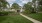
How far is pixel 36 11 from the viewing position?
6.62 feet

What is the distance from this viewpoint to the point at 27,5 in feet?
6.93

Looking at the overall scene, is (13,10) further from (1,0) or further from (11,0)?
(1,0)

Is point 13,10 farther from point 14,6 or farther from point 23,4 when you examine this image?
point 23,4

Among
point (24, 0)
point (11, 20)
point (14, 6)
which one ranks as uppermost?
point (24, 0)

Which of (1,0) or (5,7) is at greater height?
(1,0)

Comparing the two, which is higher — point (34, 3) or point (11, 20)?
point (34, 3)

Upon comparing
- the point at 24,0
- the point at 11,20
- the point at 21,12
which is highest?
the point at 24,0

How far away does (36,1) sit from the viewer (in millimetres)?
2094

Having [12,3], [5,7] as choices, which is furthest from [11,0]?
[5,7]

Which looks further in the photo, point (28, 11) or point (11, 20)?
point (28, 11)

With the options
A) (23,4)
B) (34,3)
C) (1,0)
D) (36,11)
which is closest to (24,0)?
(23,4)

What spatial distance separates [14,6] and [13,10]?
0.11 meters

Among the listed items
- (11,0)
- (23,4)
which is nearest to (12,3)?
(11,0)

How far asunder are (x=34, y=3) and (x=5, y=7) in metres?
0.71
